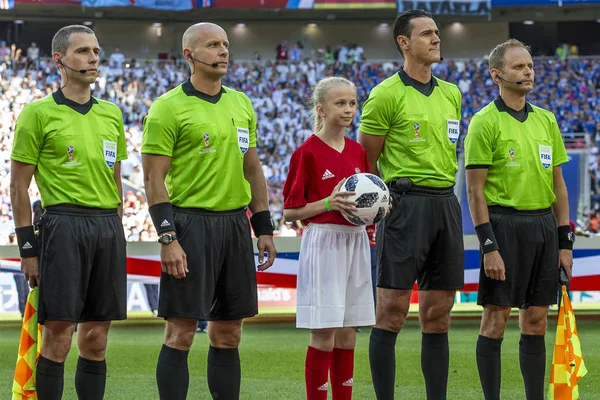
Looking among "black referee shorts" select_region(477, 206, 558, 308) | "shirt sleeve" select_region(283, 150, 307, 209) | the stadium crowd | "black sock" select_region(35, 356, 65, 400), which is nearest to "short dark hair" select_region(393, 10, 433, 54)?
"shirt sleeve" select_region(283, 150, 307, 209)

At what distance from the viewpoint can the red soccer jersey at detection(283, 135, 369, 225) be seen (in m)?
5.73

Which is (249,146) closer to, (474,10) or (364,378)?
(364,378)

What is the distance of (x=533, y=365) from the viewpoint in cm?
620

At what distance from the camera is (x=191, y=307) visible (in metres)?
5.23

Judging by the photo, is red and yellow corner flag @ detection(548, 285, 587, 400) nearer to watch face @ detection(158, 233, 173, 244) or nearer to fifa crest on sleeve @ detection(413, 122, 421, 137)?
fifa crest on sleeve @ detection(413, 122, 421, 137)

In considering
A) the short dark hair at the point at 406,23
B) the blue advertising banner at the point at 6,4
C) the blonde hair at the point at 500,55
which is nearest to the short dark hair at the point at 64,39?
the short dark hair at the point at 406,23

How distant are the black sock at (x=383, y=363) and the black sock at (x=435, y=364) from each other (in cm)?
22

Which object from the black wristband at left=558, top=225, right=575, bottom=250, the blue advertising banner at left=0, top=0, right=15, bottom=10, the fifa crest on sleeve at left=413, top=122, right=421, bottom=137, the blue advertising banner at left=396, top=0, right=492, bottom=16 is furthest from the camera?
Answer: the blue advertising banner at left=396, top=0, right=492, bottom=16

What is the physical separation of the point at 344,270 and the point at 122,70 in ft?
85.9

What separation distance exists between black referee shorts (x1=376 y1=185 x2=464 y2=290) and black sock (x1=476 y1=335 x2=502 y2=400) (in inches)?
18.1

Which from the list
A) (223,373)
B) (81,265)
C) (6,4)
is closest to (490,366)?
(223,373)

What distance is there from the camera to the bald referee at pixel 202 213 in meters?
5.24

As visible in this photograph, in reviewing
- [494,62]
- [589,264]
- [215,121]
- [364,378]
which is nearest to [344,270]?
[215,121]

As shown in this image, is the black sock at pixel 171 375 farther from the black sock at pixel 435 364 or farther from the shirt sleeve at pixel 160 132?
the black sock at pixel 435 364
